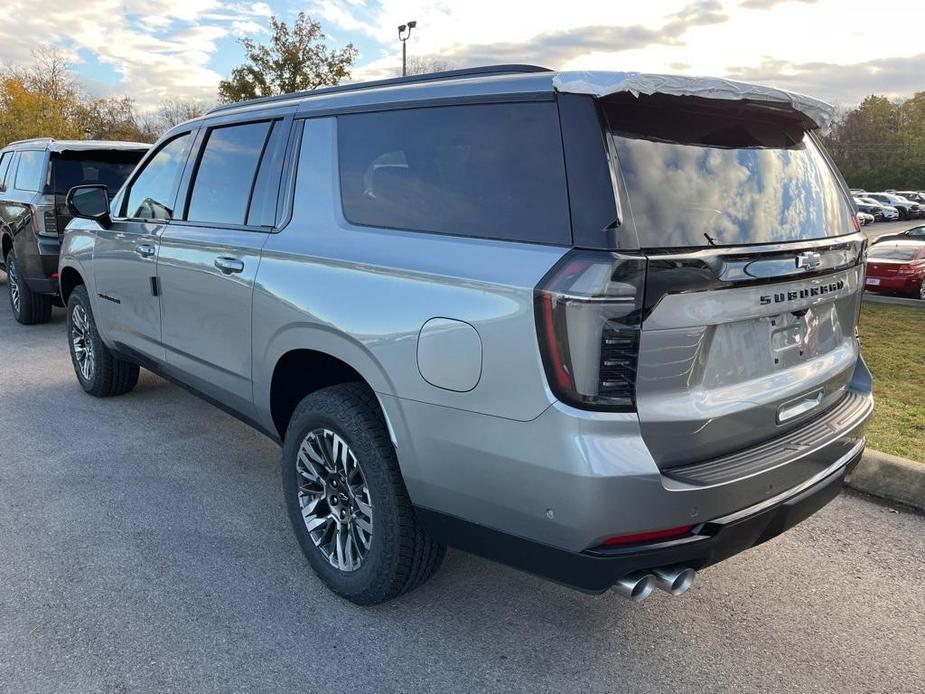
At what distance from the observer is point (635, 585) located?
2.14 meters

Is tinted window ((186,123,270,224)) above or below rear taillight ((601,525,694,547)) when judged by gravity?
above

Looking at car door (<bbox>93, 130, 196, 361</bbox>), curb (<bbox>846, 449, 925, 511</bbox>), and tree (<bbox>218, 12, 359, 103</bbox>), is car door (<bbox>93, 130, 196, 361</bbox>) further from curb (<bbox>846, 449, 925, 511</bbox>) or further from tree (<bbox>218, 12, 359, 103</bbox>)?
tree (<bbox>218, 12, 359, 103</bbox>)

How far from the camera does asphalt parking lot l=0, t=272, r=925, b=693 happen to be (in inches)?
97.0

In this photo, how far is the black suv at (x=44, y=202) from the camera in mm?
7527

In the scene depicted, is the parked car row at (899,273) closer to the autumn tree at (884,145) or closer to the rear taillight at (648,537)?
the rear taillight at (648,537)

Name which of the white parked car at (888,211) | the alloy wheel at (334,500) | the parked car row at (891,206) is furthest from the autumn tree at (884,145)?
the alloy wheel at (334,500)

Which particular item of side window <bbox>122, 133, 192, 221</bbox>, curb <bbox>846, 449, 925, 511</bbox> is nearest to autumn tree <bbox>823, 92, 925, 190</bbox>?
curb <bbox>846, 449, 925, 511</bbox>

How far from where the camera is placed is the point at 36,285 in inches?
300

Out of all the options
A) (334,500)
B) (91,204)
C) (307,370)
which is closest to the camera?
(334,500)

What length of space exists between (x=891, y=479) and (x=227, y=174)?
3.81 metres

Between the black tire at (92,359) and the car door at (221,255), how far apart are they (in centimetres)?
143

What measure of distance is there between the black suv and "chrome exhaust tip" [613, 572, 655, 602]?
23.4 ft

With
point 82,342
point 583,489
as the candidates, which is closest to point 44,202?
point 82,342

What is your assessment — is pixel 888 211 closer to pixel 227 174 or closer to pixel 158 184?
pixel 158 184
